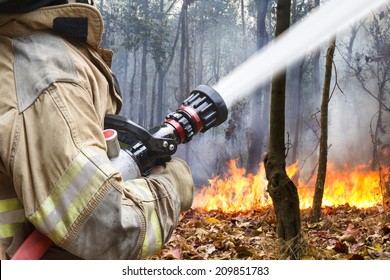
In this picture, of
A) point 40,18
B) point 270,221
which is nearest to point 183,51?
point 270,221

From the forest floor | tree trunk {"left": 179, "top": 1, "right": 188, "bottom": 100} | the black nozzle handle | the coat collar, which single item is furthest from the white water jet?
the coat collar

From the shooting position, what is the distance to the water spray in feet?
3.98

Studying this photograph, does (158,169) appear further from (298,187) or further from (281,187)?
(298,187)

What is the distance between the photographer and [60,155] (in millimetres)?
917

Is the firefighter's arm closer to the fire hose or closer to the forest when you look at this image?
the fire hose

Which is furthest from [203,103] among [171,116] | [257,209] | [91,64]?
[257,209]

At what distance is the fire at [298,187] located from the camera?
4.84 m

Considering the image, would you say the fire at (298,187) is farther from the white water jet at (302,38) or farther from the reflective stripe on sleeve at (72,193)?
the reflective stripe on sleeve at (72,193)

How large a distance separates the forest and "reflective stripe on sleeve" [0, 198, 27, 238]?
3.34 m

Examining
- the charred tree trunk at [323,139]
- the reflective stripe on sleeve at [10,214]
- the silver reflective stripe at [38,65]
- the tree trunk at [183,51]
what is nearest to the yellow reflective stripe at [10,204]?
the reflective stripe on sleeve at [10,214]

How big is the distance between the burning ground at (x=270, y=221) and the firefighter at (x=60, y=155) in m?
2.16

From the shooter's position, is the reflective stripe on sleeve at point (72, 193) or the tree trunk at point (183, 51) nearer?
the reflective stripe on sleeve at point (72, 193)

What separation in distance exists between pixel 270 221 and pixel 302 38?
1.76 m
